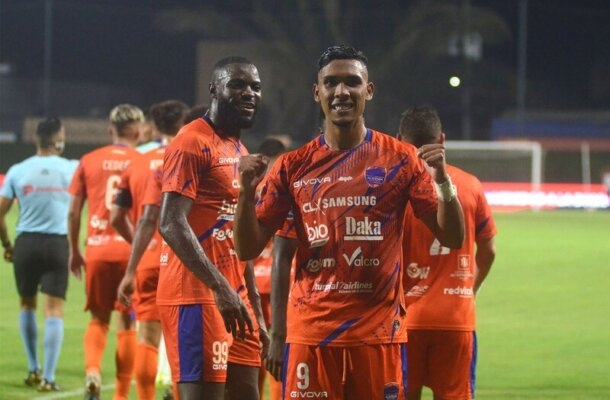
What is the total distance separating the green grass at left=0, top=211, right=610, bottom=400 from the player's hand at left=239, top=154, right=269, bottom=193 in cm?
506

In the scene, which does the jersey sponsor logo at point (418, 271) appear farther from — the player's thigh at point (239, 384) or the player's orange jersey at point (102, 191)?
the player's orange jersey at point (102, 191)

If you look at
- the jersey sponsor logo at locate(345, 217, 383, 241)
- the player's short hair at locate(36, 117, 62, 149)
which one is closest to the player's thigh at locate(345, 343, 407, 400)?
the jersey sponsor logo at locate(345, 217, 383, 241)

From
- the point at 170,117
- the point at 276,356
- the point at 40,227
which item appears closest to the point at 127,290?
the point at 170,117

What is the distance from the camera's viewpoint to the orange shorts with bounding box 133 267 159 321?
8.39 m

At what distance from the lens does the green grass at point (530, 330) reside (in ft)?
33.8

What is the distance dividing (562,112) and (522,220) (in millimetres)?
17567

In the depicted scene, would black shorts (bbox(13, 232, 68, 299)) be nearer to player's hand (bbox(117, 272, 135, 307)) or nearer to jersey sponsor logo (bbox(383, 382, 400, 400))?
player's hand (bbox(117, 272, 135, 307))

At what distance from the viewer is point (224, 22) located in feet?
167

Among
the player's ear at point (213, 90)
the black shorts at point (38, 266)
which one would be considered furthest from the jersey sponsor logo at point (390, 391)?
the black shorts at point (38, 266)

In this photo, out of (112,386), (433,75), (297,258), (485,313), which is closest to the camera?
(297,258)

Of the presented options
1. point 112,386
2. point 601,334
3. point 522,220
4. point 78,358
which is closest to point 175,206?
point 112,386

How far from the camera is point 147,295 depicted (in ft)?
27.6

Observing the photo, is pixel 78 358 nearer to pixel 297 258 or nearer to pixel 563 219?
pixel 297 258

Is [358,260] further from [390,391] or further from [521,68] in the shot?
[521,68]
